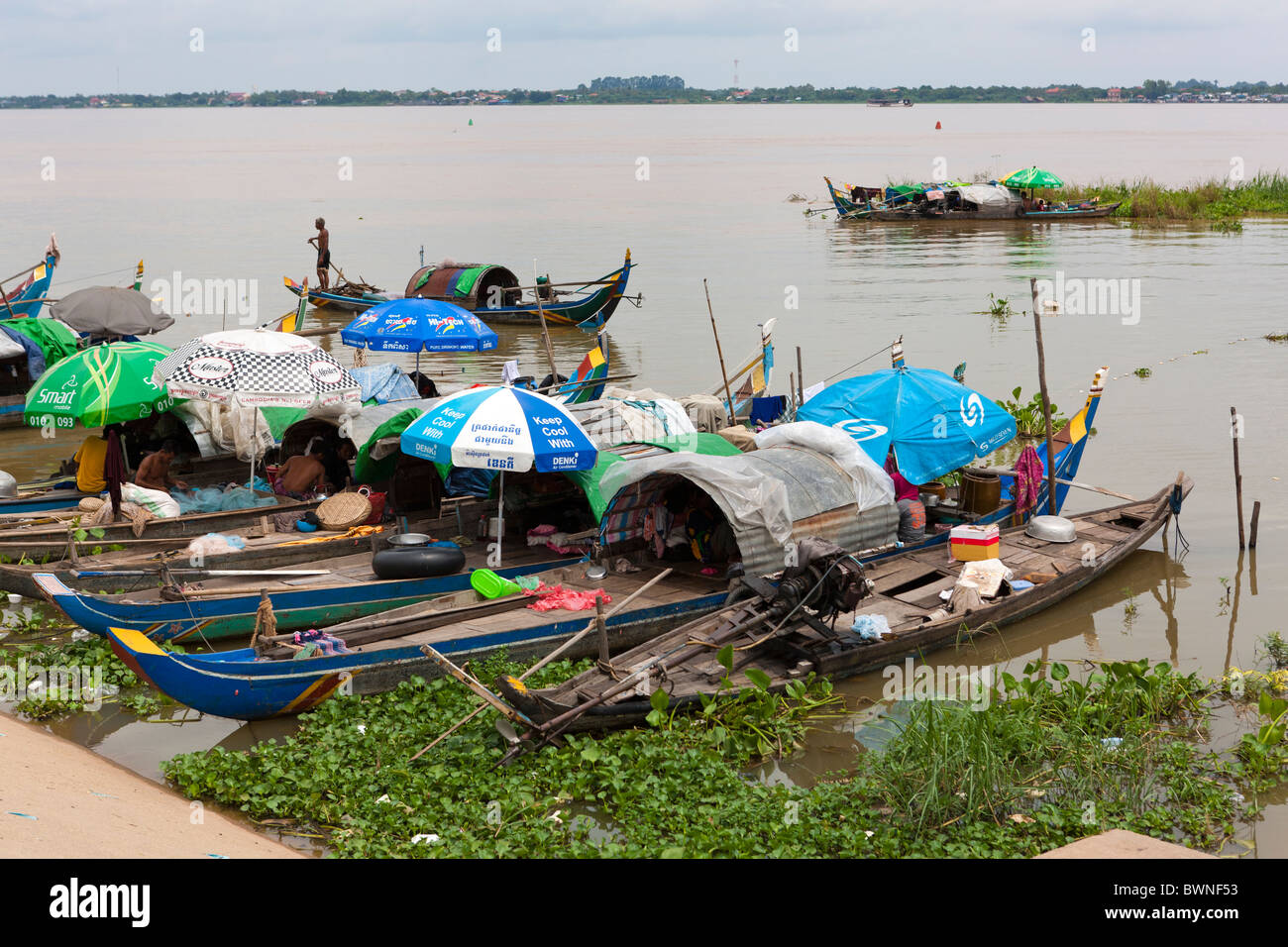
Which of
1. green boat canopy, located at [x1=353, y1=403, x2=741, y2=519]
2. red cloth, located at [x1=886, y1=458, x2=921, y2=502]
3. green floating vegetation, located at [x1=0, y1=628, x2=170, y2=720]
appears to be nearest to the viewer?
green floating vegetation, located at [x1=0, y1=628, x2=170, y2=720]

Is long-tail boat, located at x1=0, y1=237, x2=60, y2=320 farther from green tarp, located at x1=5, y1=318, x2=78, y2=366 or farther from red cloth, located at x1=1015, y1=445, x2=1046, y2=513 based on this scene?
red cloth, located at x1=1015, y1=445, x2=1046, y2=513

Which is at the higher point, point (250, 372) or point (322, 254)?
point (322, 254)

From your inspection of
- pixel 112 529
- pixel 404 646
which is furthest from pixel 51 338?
pixel 404 646

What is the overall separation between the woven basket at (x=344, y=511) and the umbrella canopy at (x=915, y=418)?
4181 millimetres

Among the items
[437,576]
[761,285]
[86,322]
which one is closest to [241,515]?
[437,576]

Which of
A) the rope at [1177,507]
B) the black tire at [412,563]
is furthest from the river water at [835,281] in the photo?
the black tire at [412,563]

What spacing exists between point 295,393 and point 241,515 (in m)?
1.26

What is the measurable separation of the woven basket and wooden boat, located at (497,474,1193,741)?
3.51m

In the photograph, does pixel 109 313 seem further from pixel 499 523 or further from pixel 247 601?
pixel 499 523

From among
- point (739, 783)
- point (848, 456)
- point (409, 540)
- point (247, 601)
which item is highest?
point (848, 456)

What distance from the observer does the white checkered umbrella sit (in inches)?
444

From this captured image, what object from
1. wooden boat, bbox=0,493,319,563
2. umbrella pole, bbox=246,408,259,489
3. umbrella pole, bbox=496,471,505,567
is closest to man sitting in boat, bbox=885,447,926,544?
umbrella pole, bbox=496,471,505,567

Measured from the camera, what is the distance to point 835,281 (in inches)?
1214

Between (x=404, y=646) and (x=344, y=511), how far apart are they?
2959 millimetres
